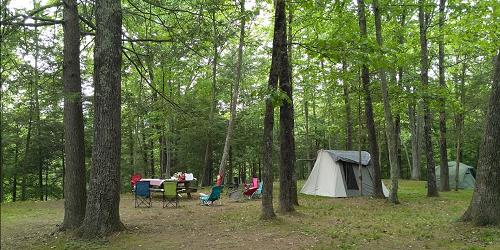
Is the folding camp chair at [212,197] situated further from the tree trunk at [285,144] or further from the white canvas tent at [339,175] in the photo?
the white canvas tent at [339,175]

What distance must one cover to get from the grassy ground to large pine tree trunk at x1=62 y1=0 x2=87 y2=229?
0.59 meters

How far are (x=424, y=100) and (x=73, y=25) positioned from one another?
9555 mm

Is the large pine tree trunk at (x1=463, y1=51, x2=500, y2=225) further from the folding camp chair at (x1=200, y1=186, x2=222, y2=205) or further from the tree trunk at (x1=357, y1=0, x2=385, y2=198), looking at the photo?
the folding camp chair at (x1=200, y1=186, x2=222, y2=205)

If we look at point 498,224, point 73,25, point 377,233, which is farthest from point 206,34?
point 498,224

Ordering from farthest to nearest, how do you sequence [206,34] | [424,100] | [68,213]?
[424,100] → [206,34] → [68,213]

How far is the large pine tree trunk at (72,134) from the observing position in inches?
310

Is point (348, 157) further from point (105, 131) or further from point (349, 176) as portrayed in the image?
point (105, 131)

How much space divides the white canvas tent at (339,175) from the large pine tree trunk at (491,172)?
706cm

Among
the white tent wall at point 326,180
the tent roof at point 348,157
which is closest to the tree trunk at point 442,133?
the tent roof at point 348,157

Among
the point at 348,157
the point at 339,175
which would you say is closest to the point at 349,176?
the point at 339,175

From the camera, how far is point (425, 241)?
6680mm

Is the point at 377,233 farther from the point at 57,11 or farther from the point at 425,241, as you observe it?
the point at 57,11

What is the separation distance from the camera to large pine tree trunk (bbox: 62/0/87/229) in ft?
25.8

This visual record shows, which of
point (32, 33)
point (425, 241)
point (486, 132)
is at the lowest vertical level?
point (425, 241)
